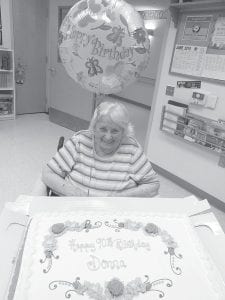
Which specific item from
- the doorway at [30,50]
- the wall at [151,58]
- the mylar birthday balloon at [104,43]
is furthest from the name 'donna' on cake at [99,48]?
the doorway at [30,50]

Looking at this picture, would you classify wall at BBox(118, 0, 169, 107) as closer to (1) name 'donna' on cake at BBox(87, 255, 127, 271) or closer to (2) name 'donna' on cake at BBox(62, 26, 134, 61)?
(2) name 'donna' on cake at BBox(62, 26, 134, 61)

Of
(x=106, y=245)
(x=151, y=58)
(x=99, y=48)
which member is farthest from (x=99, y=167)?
(x=151, y=58)

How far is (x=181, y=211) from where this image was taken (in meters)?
1.07

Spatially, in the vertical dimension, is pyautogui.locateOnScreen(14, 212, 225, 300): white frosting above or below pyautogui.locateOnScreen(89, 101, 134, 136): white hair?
below

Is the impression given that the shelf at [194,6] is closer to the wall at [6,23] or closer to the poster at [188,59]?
the poster at [188,59]

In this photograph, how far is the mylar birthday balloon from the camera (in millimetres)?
1398

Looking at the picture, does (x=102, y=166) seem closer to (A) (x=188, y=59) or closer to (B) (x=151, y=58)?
(A) (x=188, y=59)

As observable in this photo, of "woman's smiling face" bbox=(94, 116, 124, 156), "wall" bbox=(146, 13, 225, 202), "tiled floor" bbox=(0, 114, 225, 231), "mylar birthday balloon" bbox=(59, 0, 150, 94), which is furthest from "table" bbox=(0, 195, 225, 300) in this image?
"wall" bbox=(146, 13, 225, 202)

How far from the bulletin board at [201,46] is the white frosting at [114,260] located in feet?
5.74

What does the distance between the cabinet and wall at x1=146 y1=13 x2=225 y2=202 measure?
2587mm

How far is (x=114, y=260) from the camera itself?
0.80 meters

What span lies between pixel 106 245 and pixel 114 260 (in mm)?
68

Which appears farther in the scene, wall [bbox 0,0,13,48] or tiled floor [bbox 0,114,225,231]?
wall [bbox 0,0,13,48]

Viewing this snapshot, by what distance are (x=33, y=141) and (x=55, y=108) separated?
1029 millimetres
